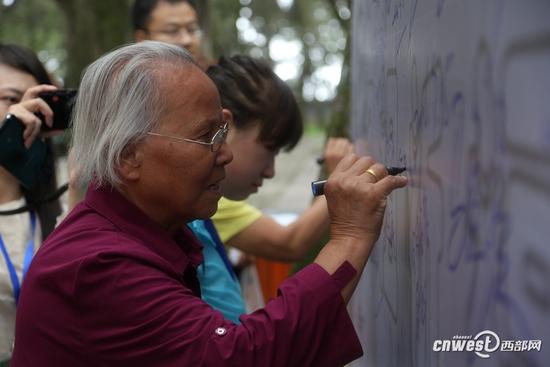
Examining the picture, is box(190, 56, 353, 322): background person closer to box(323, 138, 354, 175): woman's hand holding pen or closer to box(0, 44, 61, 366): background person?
box(323, 138, 354, 175): woman's hand holding pen

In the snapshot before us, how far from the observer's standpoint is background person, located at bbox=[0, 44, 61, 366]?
2529 millimetres

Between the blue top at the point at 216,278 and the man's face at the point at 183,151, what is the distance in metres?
0.64

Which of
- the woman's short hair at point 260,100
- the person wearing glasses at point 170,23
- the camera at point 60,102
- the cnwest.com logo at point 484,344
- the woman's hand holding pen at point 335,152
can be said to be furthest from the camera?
the person wearing glasses at point 170,23

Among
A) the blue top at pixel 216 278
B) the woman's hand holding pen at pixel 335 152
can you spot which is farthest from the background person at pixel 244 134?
the woman's hand holding pen at pixel 335 152

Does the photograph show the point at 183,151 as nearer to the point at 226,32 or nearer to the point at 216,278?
the point at 216,278

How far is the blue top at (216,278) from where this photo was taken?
93.7 inches

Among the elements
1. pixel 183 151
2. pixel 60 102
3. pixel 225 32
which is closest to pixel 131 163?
pixel 183 151

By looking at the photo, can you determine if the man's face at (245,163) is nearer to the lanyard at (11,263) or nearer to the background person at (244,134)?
the background person at (244,134)

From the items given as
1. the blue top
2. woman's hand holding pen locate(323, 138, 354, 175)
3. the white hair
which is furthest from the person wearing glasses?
the white hair

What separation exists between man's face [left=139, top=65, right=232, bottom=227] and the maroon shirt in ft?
0.39

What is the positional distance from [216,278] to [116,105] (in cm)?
87

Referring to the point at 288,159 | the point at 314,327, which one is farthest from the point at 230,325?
the point at 288,159

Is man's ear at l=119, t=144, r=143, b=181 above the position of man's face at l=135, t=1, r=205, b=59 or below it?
below

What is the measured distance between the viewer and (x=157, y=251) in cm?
172
